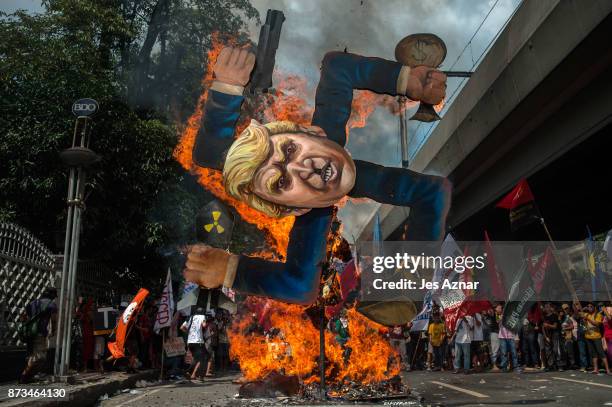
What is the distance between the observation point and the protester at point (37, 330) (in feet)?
33.8

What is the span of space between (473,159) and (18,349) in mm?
12074

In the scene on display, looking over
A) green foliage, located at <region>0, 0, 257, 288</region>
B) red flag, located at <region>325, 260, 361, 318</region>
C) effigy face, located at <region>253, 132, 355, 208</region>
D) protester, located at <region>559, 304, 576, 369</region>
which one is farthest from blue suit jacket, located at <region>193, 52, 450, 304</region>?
protester, located at <region>559, 304, 576, 369</region>

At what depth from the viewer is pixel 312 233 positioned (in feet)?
32.0

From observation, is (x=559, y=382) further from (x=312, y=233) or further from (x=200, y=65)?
(x=200, y=65)

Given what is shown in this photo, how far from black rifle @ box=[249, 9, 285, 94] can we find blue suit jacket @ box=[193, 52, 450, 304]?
0.47 metres

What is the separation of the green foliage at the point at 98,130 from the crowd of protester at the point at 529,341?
25.5ft

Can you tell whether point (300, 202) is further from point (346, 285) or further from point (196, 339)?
point (196, 339)

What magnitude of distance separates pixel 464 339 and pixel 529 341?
2254mm

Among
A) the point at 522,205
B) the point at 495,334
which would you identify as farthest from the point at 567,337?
the point at 522,205

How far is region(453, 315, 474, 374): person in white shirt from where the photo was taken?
16198 mm

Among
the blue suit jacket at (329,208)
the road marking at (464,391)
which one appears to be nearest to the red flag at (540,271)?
the road marking at (464,391)

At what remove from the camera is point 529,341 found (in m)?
17.0

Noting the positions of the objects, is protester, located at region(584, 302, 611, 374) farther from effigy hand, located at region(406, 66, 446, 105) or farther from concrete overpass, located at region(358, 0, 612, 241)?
effigy hand, located at region(406, 66, 446, 105)

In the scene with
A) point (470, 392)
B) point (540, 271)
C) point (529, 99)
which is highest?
point (529, 99)
